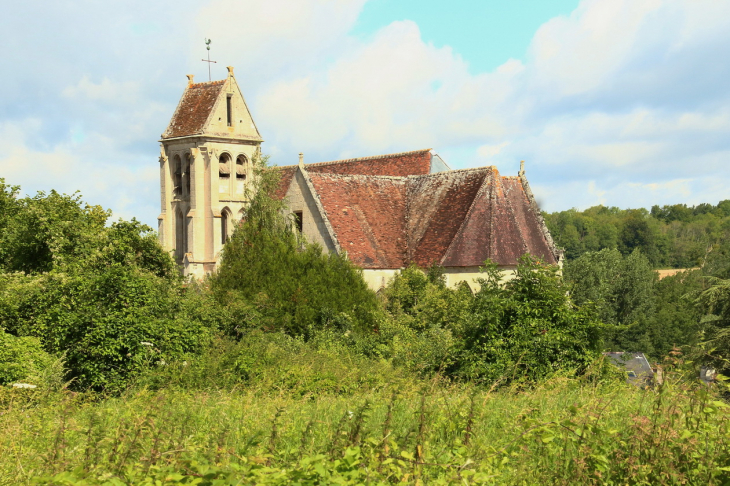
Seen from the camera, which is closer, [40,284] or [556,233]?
[40,284]

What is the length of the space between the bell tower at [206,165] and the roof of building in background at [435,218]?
9.66m

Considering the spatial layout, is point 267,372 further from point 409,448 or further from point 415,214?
point 415,214

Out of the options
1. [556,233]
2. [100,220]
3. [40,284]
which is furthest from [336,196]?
[556,233]

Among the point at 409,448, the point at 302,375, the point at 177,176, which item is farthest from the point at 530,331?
the point at 177,176

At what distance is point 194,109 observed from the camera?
1631 inches

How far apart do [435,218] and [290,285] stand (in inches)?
328

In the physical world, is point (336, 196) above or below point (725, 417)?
above

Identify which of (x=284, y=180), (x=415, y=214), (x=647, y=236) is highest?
(x=647, y=236)

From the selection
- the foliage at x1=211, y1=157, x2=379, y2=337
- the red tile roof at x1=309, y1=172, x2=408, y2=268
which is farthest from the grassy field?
the red tile roof at x1=309, y1=172, x2=408, y2=268

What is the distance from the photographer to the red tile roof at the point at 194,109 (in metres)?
40.8

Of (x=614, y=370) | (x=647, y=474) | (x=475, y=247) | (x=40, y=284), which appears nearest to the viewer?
(x=647, y=474)

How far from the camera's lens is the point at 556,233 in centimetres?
9900

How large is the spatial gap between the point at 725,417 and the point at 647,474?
62.3 inches

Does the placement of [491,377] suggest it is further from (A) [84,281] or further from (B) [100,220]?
(B) [100,220]
